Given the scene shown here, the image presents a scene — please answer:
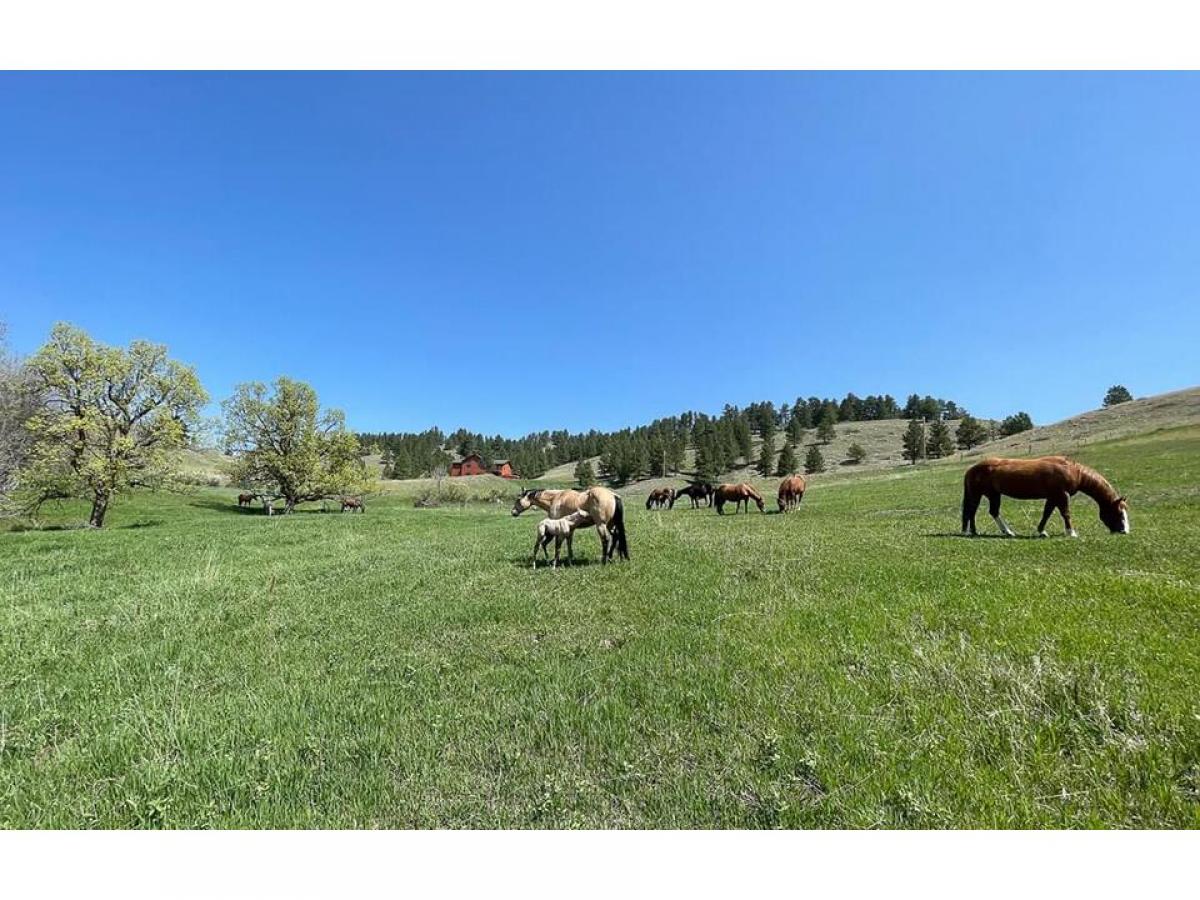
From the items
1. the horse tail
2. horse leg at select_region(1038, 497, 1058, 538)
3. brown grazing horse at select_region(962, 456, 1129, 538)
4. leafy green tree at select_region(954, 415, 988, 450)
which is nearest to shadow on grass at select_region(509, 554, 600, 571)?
the horse tail

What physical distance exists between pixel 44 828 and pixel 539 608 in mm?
6302

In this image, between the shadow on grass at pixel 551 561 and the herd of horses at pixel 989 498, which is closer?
the shadow on grass at pixel 551 561

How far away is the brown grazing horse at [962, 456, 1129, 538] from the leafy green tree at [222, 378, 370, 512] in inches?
2198

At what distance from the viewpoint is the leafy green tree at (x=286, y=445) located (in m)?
51.1

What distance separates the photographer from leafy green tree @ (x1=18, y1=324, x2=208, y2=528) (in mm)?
32969

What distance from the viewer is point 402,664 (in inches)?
257

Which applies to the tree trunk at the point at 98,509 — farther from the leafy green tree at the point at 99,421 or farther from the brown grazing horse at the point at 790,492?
the brown grazing horse at the point at 790,492

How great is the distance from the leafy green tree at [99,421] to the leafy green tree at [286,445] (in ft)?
48.0

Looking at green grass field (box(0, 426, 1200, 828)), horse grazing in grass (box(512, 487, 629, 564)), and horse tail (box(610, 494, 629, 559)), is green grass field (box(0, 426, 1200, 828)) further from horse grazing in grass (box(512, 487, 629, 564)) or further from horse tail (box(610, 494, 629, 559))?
horse grazing in grass (box(512, 487, 629, 564))

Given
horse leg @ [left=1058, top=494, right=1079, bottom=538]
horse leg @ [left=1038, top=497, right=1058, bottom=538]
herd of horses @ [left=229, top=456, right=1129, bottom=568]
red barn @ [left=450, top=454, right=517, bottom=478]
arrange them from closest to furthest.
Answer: herd of horses @ [left=229, top=456, right=1129, bottom=568] → horse leg @ [left=1058, top=494, right=1079, bottom=538] → horse leg @ [left=1038, top=497, right=1058, bottom=538] → red barn @ [left=450, top=454, right=517, bottom=478]

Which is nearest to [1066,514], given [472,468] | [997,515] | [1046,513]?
[1046,513]

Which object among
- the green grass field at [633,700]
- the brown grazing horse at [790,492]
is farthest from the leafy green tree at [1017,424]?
the green grass field at [633,700]

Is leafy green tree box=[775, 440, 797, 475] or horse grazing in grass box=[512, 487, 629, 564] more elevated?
leafy green tree box=[775, 440, 797, 475]

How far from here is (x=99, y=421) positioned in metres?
34.4
